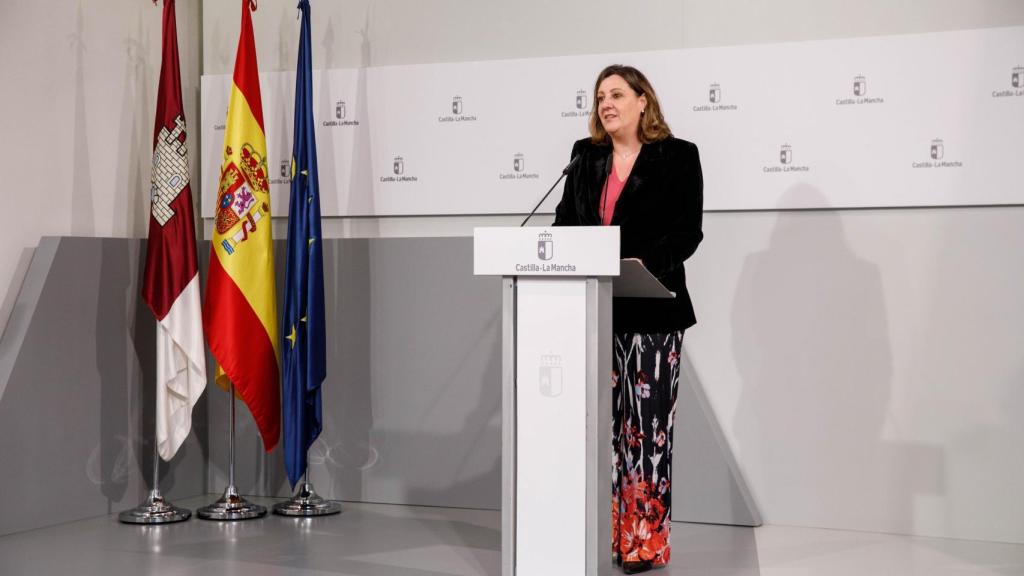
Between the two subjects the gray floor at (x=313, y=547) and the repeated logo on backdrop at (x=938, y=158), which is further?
the repeated logo on backdrop at (x=938, y=158)

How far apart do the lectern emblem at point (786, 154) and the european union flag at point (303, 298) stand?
1957 millimetres

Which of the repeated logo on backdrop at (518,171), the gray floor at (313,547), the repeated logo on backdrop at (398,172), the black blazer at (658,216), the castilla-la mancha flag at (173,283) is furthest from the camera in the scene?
the repeated logo on backdrop at (398,172)

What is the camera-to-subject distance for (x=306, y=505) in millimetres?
4805

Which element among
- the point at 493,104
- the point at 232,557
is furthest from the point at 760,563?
the point at 493,104

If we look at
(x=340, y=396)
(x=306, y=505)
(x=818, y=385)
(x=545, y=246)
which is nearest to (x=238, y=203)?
(x=340, y=396)

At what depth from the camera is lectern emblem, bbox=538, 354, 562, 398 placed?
10.0 ft

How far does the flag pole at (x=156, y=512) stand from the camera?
4605mm

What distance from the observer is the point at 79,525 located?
4547mm

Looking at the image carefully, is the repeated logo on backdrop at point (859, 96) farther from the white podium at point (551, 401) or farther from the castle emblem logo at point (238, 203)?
the castle emblem logo at point (238, 203)

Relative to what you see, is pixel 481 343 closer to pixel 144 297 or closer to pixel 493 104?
pixel 493 104

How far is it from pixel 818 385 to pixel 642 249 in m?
1.38

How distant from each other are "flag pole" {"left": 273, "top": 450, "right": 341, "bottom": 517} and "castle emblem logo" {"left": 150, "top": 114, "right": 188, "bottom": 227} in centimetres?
120

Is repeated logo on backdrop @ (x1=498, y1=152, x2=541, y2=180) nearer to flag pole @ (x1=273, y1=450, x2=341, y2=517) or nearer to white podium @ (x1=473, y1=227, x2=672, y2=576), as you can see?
flag pole @ (x1=273, y1=450, x2=341, y2=517)

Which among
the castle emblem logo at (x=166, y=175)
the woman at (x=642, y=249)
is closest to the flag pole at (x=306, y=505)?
the castle emblem logo at (x=166, y=175)
